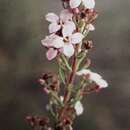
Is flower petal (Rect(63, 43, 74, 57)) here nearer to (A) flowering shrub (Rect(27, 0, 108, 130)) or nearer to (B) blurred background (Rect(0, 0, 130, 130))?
→ (A) flowering shrub (Rect(27, 0, 108, 130))

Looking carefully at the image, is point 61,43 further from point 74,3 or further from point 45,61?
point 45,61

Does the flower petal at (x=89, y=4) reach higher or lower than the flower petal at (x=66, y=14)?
higher

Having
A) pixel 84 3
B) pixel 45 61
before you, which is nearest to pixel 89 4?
pixel 84 3

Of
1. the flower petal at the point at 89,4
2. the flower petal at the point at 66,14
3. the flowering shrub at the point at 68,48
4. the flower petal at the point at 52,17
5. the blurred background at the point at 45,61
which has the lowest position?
the blurred background at the point at 45,61

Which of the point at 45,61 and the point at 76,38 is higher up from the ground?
the point at 76,38

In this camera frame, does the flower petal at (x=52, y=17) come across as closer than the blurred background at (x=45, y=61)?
Yes

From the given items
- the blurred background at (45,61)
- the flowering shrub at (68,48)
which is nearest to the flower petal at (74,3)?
the flowering shrub at (68,48)

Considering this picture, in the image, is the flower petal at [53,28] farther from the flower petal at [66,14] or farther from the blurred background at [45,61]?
the blurred background at [45,61]

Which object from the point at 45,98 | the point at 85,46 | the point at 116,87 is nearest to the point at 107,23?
the point at 116,87
